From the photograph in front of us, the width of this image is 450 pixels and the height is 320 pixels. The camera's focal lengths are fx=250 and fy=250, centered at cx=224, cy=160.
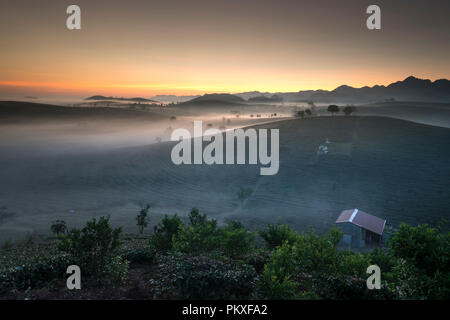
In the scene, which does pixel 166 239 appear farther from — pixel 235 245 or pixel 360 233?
pixel 360 233

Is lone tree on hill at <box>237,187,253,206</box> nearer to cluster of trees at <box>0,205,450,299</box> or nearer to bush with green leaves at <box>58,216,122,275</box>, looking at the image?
cluster of trees at <box>0,205,450,299</box>

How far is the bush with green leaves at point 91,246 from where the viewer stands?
420 inches

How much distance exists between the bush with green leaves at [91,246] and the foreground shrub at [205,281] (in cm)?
265

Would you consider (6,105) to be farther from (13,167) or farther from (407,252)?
(407,252)

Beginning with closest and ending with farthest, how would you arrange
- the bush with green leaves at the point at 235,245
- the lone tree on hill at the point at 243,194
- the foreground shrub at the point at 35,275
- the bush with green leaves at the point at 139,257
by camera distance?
the foreground shrub at the point at 35,275, the bush with green leaves at the point at 139,257, the bush with green leaves at the point at 235,245, the lone tree on hill at the point at 243,194

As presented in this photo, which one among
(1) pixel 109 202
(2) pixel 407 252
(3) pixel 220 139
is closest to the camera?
(2) pixel 407 252

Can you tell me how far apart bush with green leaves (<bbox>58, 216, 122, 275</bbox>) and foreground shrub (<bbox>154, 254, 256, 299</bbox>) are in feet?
8.68

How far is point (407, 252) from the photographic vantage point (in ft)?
32.6

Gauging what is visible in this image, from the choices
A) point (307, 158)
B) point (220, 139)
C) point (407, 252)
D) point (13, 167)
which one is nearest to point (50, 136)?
point (13, 167)

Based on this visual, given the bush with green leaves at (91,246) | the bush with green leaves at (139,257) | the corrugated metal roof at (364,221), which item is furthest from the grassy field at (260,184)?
the bush with green leaves at (91,246)

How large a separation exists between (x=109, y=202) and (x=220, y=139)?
59.7m

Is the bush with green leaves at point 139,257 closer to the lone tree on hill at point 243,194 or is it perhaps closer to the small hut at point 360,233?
the small hut at point 360,233

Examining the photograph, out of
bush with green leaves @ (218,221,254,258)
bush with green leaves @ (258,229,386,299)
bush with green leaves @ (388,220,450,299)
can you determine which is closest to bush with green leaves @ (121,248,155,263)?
bush with green leaves @ (218,221,254,258)

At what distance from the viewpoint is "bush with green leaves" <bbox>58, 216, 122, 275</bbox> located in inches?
420
